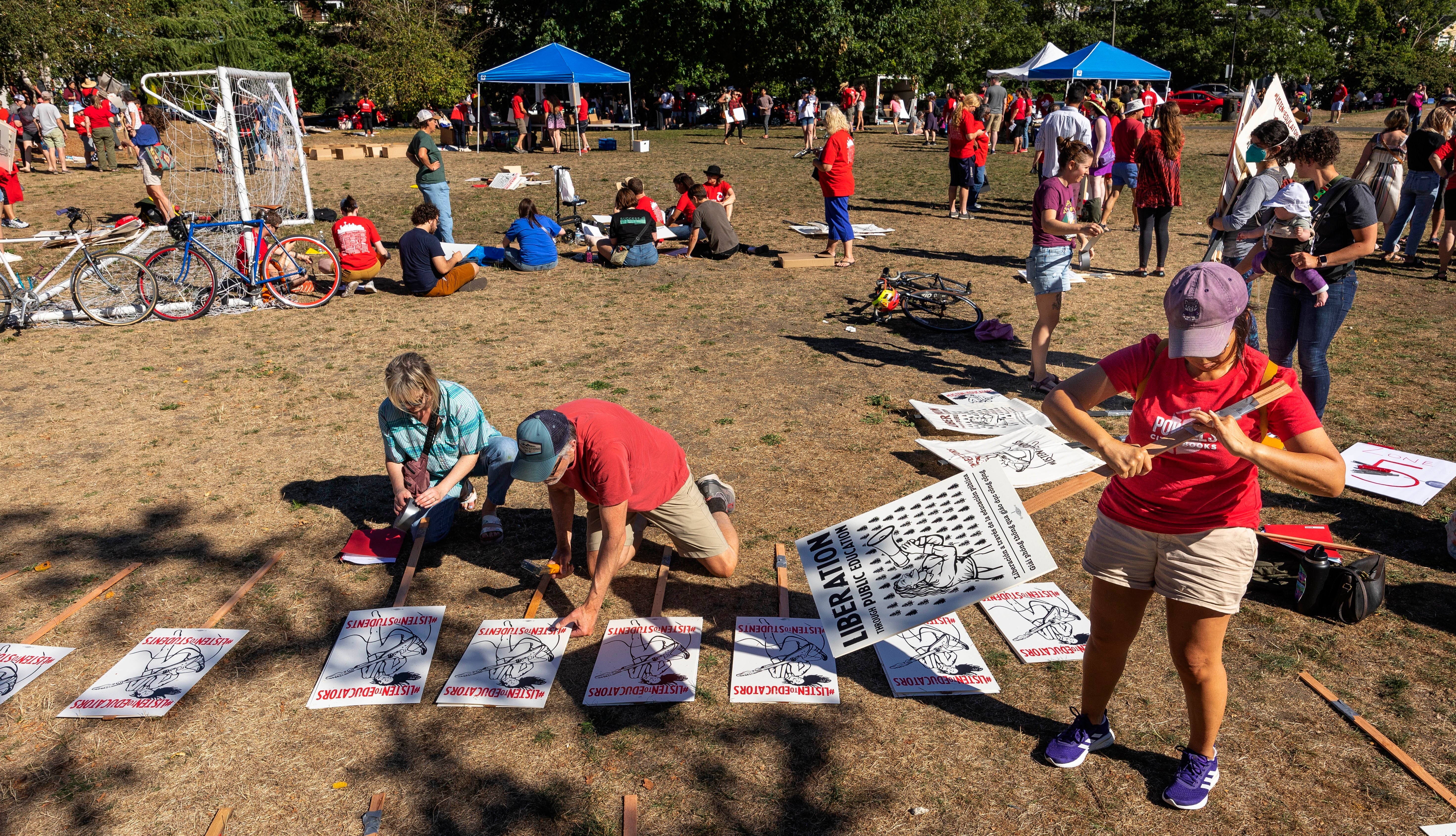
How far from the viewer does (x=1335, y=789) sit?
3.39 meters

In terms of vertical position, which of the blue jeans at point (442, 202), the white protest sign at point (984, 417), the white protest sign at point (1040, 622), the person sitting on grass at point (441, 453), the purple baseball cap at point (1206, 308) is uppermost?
the blue jeans at point (442, 202)

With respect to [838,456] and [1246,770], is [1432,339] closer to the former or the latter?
[838,456]

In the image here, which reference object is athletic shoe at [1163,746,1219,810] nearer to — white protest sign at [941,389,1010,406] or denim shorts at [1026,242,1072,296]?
white protest sign at [941,389,1010,406]

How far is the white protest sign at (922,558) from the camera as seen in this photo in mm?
3770

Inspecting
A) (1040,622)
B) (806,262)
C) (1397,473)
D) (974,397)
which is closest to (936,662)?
(1040,622)

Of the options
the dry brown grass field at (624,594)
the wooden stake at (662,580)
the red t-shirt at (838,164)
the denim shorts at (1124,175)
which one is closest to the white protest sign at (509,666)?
the dry brown grass field at (624,594)

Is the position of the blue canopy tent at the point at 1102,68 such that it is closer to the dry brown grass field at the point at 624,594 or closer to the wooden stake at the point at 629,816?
the dry brown grass field at the point at 624,594

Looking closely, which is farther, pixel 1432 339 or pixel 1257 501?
pixel 1432 339

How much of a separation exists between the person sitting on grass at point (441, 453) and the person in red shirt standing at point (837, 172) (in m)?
7.26

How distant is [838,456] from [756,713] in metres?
2.83

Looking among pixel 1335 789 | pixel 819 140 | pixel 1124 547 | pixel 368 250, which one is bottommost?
pixel 1335 789

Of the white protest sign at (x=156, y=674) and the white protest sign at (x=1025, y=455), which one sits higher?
the white protest sign at (x=1025, y=455)

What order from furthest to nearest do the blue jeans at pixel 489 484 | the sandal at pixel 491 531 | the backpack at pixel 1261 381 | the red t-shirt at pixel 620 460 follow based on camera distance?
the sandal at pixel 491 531 < the blue jeans at pixel 489 484 < the red t-shirt at pixel 620 460 < the backpack at pixel 1261 381

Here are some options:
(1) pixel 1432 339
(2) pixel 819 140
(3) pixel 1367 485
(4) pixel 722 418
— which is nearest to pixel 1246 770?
(3) pixel 1367 485
